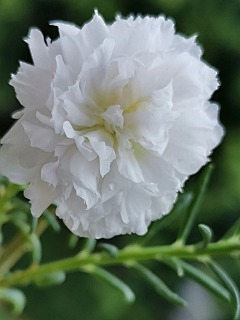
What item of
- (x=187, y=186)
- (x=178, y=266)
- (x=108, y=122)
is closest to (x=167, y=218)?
(x=178, y=266)

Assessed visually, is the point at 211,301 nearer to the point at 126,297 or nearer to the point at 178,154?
the point at 126,297

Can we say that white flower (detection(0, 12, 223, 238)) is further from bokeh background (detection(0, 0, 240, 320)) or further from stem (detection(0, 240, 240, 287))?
bokeh background (detection(0, 0, 240, 320))

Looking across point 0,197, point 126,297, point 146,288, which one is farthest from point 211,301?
point 0,197

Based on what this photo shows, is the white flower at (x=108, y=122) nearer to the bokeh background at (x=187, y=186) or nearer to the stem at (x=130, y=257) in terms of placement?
the stem at (x=130, y=257)

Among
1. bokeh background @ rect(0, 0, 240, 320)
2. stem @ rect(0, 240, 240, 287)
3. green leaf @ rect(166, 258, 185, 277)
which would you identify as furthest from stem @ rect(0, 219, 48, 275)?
bokeh background @ rect(0, 0, 240, 320)

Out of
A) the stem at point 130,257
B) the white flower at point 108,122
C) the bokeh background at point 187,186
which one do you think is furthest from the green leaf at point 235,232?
the bokeh background at point 187,186

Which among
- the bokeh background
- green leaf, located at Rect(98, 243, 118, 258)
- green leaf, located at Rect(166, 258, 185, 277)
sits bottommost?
the bokeh background
